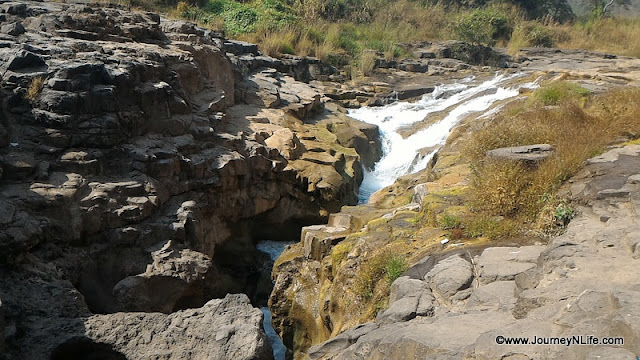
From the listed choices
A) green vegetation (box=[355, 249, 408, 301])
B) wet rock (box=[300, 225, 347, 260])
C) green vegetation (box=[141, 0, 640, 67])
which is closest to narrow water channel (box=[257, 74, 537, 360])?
wet rock (box=[300, 225, 347, 260])

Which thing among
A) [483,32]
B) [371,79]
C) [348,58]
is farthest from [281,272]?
[483,32]

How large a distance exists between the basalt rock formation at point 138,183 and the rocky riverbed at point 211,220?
0.09 feet

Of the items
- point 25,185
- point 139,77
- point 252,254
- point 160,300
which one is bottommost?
point 252,254

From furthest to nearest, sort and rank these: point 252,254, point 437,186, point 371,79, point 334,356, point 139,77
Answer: point 371,79, point 252,254, point 139,77, point 437,186, point 334,356

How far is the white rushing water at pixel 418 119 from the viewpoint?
11570 millimetres

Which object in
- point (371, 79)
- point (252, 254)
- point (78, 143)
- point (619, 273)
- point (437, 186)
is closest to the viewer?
point (619, 273)

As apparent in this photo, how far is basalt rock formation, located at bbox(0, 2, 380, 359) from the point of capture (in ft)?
15.9

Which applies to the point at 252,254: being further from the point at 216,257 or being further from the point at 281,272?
the point at 281,272

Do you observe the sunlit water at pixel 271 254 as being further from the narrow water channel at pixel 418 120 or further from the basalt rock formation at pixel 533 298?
the basalt rock formation at pixel 533 298

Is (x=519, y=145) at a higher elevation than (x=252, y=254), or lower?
higher

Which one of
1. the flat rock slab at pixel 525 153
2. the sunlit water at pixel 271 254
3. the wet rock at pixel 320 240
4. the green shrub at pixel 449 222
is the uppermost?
→ the flat rock slab at pixel 525 153

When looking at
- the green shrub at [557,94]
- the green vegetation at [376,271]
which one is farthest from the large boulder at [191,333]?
the green shrub at [557,94]

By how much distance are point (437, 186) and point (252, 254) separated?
4.13m

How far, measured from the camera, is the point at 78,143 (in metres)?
7.52
